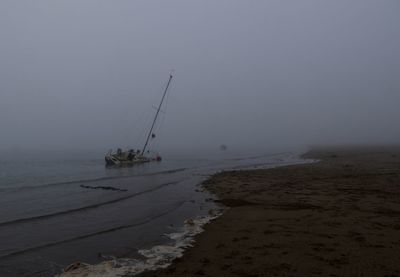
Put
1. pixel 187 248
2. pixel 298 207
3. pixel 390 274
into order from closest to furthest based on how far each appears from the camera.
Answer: pixel 390 274, pixel 187 248, pixel 298 207

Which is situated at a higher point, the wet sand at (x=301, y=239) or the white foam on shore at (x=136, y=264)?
the wet sand at (x=301, y=239)

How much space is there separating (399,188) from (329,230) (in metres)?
12.9

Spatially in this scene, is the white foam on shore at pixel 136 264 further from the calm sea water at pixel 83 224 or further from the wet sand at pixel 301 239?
the calm sea water at pixel 83 224

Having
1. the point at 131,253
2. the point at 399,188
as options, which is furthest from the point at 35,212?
the point at 399,188

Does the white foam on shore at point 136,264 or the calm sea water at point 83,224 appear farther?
the calm sea water at point 83,224

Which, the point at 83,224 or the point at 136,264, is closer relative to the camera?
the point at 136,264

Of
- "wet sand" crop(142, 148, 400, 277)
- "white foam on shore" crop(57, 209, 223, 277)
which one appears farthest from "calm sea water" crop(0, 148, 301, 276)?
"wet sand" crop(142, 148, 400, 277)

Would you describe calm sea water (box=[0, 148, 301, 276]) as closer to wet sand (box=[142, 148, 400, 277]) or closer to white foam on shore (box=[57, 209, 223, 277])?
white foam on shore (box=[57, 209, 223, 277])

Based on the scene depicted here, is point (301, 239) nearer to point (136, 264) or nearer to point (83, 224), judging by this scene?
point (136, 264)

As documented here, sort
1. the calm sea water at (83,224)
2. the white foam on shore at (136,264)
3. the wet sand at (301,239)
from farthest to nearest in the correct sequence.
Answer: the calm sea water at (83,224) → the white foam on shore at (136,264) → the wet sand at (301,239)

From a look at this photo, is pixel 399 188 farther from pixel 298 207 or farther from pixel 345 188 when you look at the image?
pixel 298 207

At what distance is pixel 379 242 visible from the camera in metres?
11.0

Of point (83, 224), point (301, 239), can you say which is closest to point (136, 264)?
point (301, 239)

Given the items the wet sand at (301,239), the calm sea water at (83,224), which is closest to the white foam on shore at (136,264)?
the wet sand at (301,239)
